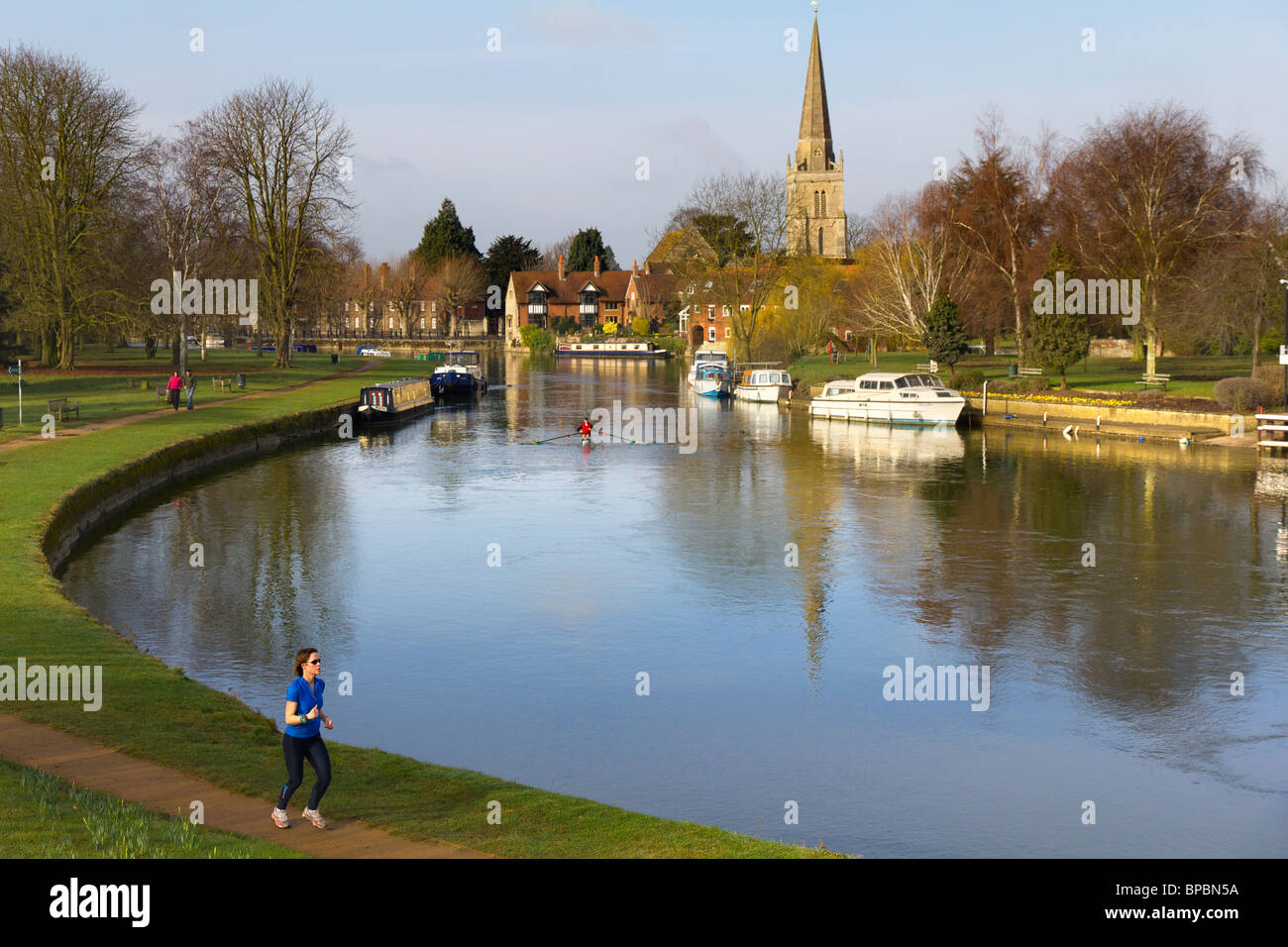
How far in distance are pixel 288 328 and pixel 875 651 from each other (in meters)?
70.7

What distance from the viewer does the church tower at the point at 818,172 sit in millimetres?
150750

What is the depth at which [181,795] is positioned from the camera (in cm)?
1108

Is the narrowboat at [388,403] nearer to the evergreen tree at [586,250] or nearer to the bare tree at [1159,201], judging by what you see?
the bare tree at [1159,201]

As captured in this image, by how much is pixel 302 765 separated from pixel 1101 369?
71.9 meters

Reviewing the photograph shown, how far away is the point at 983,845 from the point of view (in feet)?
39.9

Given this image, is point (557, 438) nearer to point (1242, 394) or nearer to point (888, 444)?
point (888, 444)

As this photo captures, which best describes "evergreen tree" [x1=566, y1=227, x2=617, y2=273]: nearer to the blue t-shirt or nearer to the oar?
the oar

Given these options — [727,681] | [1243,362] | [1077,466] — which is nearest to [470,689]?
[727,681]

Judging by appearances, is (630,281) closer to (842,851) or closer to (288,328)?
(288,328)

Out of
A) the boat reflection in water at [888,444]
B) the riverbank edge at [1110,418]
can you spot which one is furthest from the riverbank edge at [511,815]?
the riverbank edge at [1110,418]

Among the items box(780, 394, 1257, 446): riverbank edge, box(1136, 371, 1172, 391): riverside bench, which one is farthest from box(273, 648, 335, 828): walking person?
box(1136, 371, 1172, 391): riverside bench

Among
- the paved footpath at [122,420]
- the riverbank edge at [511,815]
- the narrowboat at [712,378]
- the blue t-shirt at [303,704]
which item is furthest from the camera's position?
the narrowboat at [712,378]

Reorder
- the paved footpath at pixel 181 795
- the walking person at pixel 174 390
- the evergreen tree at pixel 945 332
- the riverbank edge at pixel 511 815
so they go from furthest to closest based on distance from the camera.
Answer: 1. the evergreen tree at pixel 945 332
2. the walking person at pixel 174 390
3. the riverbank edge at pixel 511 815
4. the paved footpath at pixel 181 795

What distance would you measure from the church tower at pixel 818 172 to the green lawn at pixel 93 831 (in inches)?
5702
